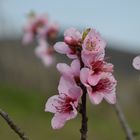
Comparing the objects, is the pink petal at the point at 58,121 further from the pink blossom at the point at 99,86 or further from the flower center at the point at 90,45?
the flower center at the point at 90,45

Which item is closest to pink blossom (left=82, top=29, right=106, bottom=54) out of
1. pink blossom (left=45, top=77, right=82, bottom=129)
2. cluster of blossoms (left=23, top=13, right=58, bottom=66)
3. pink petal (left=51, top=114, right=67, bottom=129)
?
pink blossom (left=45, top=77, right=82, bottom=129)

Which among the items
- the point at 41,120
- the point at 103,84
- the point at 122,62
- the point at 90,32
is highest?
the point at 90,32

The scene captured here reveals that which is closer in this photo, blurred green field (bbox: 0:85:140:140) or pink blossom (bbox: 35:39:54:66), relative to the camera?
pink blossom (bbox: 35:39:54:66)

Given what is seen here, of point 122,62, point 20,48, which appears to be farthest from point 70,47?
point 122,62

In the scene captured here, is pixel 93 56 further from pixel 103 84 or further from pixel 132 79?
pixel 132 79

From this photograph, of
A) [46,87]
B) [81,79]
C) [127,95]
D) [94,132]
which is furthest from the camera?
[46,87]

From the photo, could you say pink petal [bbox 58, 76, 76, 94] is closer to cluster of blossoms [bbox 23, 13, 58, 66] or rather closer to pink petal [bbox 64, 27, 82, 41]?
pink petal [bbox 64, 27, 82, 41]
